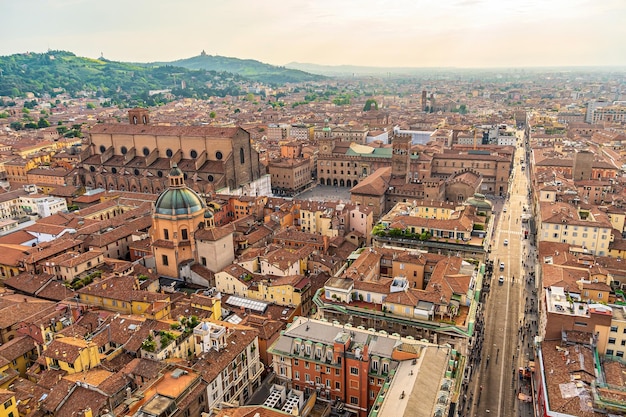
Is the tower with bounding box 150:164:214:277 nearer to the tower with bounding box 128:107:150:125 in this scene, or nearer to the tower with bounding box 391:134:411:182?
the tower with bounding box 391:134:411:182

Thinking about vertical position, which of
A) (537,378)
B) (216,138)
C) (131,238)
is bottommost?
(537,378)

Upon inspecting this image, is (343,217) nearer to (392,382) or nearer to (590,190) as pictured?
(392,382)

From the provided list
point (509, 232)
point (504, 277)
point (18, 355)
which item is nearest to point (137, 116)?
point (18, 355)

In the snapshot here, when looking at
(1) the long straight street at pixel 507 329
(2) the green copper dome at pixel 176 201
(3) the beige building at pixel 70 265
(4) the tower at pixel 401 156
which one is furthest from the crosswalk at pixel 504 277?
(3) the beige building at pixel 70 265

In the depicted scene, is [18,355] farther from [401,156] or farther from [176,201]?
[401,156]

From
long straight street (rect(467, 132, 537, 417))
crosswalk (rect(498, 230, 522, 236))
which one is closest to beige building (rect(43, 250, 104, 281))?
long straight street (rect(467, 132, 537, 417))

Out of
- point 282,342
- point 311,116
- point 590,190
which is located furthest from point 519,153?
point 282,342

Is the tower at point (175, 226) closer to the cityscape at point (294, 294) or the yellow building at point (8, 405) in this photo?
the cityscape at point (294, 294)
